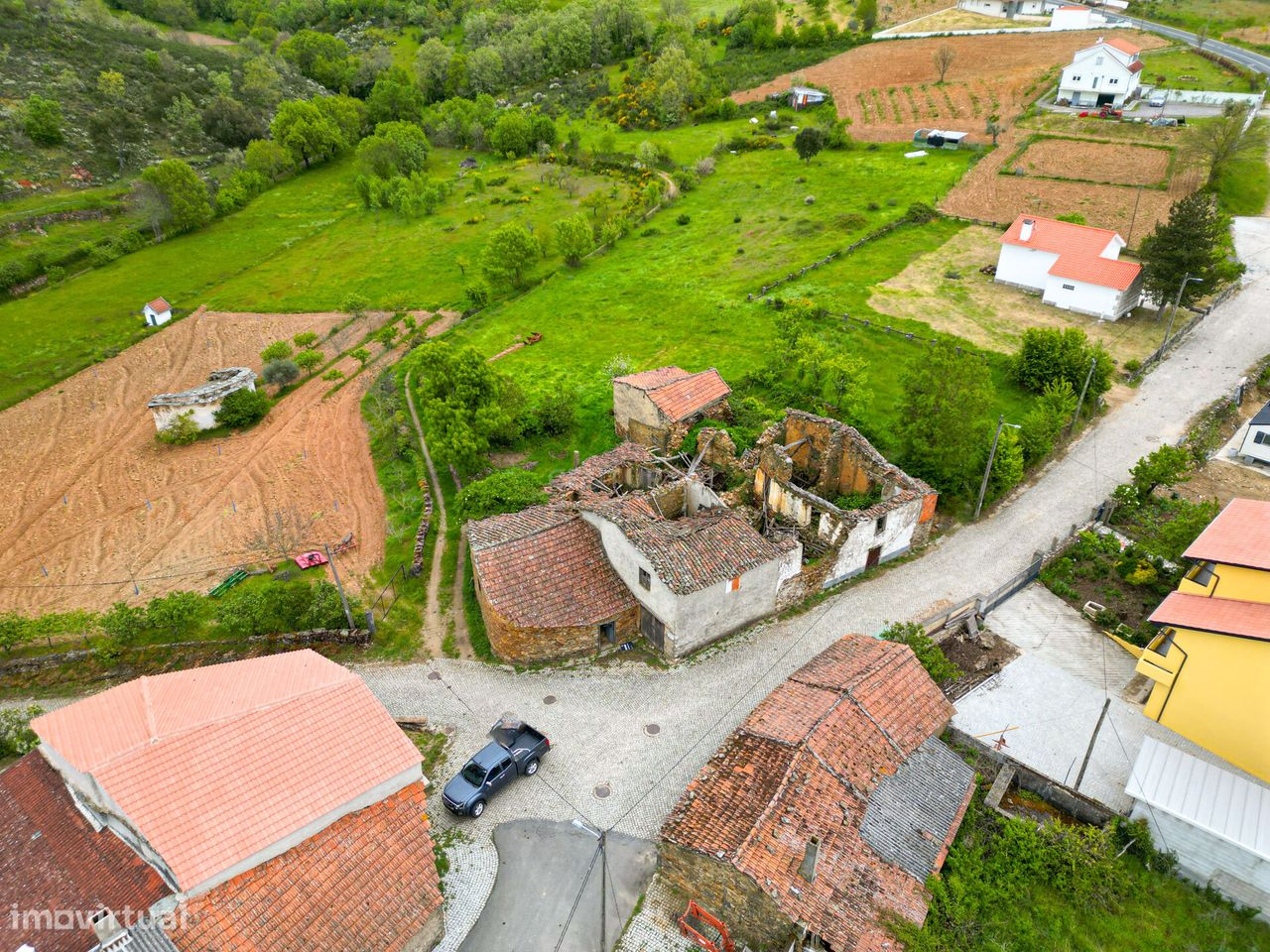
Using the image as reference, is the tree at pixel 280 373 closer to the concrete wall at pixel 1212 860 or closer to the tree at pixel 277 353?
the tree at pixel 277 353

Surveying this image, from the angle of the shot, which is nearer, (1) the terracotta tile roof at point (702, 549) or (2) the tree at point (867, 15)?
(1) the terracotta tile roof at point (702, 549)

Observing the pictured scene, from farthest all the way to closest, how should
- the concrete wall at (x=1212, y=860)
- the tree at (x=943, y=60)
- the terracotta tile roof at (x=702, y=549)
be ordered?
the tree at (x=943, y=60) < the terracotta tile roof at (x=702, y=549) < the concrete wall at (x=1212, y=860)

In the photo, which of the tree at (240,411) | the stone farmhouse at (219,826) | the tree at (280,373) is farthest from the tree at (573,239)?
the stone farmhouse at (219,826)

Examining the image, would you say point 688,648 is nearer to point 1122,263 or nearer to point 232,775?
point 232,775

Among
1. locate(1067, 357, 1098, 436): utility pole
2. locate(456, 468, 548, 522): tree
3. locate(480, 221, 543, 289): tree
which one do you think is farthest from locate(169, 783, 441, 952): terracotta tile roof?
locate(480, 221, 543, 289): tree

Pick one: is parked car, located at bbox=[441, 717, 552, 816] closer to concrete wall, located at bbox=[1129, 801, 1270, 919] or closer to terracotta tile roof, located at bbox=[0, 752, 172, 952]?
terracotta tile roof, located at bbox=[0, 752, 172, 952]

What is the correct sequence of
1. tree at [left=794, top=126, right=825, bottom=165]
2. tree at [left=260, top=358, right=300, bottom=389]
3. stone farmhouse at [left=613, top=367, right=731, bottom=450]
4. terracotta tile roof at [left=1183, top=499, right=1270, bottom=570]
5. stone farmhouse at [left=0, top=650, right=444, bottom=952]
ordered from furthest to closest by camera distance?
tree at [left=794, top=126, right=825, bottom=165]
tree at [left=260, top=358, right=300, bottom=389]
stone farmhouse at [left=613, top=367, right=731, bottom=450]
terracotta tile roof at [left=1183, top=499, right=1270, bottom=570]
stone farmhouse at [left=0, top=650, right=444, bottom=952]
